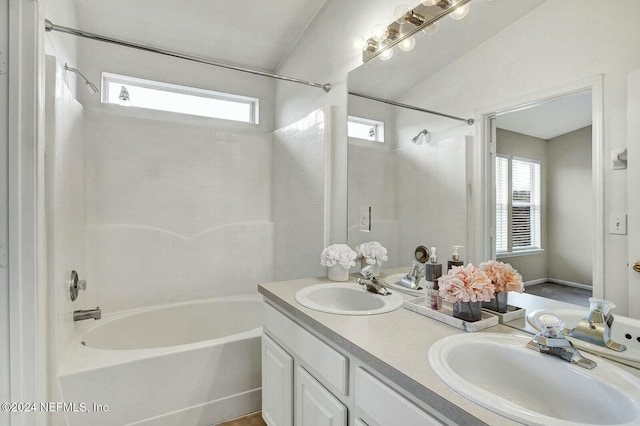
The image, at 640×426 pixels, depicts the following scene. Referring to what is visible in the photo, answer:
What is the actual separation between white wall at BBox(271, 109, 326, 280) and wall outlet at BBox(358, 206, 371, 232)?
1.14ft

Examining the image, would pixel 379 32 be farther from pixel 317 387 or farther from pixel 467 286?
pixel 317 387

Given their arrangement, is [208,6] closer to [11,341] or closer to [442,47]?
[442,47]

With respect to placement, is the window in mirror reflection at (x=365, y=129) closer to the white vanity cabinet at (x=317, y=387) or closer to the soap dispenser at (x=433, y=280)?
the soap dispenser at (x=433, y=280)

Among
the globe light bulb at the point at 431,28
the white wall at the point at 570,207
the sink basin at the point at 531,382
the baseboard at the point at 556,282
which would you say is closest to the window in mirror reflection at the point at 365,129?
the globe light bulb at the point at 431,28

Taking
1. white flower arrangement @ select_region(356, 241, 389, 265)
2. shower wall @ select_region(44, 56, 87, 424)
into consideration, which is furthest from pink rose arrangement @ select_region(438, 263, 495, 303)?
shower wall @ select_region(44, 56, 87, 424)

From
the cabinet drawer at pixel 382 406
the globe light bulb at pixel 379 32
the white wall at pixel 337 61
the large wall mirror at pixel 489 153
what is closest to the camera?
the cabinet drawer at pixel 382 406

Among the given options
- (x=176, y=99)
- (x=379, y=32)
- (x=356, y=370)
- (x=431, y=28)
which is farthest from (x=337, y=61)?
(x=356, y=370)

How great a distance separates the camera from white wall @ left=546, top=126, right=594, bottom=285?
1.00m

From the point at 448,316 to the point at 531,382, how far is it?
305mm

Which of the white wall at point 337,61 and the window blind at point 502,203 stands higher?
the white wall at point 337,61

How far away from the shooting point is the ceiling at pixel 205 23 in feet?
7.07

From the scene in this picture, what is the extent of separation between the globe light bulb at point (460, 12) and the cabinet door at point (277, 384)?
5.55 feet

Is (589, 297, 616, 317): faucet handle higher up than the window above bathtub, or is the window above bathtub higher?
the window above bathtub

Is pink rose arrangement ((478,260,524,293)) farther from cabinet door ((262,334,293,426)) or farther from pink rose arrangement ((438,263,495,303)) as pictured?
cabinet door ((262,334,293,426))
